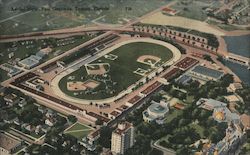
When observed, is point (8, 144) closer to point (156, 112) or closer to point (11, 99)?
point (11, 99)

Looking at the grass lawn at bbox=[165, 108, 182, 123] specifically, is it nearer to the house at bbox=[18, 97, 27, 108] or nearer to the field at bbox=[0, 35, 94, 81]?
the house at bbox=[18, 97, 27, 108]

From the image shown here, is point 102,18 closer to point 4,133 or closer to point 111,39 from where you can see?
point 111,39

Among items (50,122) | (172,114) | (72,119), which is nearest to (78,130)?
(72,119)

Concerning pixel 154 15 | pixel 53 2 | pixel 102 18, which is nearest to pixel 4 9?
pixel 53 2

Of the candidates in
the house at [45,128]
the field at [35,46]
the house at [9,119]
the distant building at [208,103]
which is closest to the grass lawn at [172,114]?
the distant building at [208,103]

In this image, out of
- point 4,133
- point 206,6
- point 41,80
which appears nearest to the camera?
point 4,133

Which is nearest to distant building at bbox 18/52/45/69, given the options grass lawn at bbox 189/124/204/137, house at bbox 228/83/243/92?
grass lawn at bbox 189/124/204/137

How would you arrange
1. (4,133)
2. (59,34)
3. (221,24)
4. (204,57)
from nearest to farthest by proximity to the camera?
(4,133) → (204,57) → (59,34) → (221,24)
